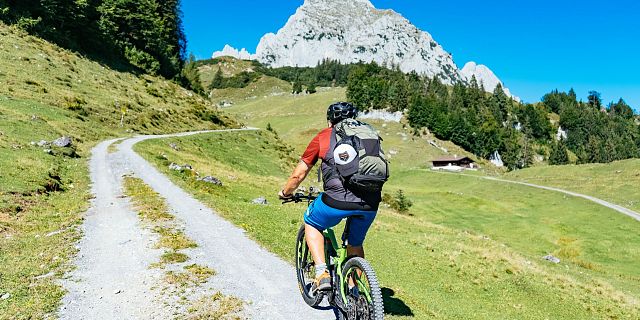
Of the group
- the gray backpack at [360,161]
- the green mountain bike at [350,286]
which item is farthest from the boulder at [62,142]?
the gray backpack at [360,161]

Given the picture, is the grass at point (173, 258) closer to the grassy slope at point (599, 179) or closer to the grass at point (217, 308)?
the grass at point (217, 308)

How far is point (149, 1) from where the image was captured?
316 ft

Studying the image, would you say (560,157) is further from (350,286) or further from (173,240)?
(350,286)

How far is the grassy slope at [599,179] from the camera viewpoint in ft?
257

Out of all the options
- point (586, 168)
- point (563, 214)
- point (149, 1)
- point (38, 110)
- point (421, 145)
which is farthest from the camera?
point (421, 145)

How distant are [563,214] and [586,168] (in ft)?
158

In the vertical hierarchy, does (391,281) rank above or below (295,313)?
below

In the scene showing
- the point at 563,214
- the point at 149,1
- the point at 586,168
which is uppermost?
the point at 149,1

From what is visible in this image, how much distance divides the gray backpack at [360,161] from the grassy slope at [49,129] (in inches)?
287

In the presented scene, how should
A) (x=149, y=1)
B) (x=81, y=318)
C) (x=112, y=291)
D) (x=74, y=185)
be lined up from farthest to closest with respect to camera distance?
1. (x=149, y=1)
2. (x=74, y=185)
3. (x=112, y=291)
4. (x=81, y=318)

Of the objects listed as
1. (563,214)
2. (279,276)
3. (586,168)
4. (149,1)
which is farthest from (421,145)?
(279,276)

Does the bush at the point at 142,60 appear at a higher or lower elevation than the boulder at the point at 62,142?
higher

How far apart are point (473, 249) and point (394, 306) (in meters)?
18.4

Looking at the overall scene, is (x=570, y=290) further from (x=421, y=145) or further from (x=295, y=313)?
(x=421, y=145)
